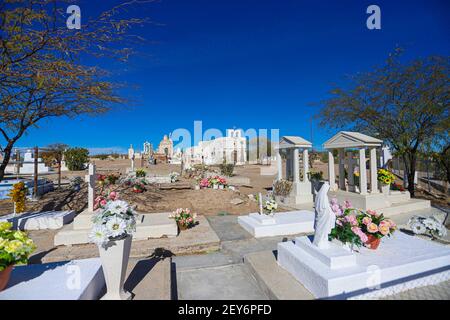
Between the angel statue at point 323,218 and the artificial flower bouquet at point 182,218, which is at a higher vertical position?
the angel statue at point 323,218

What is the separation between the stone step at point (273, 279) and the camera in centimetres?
321

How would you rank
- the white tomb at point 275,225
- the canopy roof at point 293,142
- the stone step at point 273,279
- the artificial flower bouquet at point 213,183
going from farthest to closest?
1. the artificial flower bouquet at point 213,183
2. the canopy roof at point 293,142
3. the white tomb at point 275,225
4. the stone step at point 273,279

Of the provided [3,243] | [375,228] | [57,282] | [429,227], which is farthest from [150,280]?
[429,227]

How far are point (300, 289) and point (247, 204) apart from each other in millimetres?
7652

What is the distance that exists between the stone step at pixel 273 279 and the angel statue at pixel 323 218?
28.6 inches

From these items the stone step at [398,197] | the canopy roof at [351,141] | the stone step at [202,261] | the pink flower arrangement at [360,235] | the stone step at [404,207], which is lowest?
the stone step at [202,261]

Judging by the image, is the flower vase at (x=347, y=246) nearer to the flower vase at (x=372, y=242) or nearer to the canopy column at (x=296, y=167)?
the flower vase at (x=372, y=242)

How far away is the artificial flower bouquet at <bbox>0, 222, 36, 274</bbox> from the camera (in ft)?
8.23

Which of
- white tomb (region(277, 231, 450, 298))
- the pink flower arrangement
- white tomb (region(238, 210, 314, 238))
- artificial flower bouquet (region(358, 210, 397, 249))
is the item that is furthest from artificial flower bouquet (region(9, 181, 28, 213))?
artificial flower bouquet (region(358, 210, 397, 249))

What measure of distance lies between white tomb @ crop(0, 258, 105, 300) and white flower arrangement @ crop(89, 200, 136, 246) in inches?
24.4

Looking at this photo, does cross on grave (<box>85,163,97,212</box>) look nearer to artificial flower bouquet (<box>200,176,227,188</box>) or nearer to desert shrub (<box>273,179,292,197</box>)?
artificial flower bouquet (<box>200,176,227,188</box>)

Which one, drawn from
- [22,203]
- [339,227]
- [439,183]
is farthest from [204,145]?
[339,227]

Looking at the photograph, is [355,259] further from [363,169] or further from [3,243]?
[363,169]

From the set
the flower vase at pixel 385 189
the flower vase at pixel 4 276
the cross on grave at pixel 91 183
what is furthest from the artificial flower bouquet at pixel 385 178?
the flower vase at pixel 4 276
